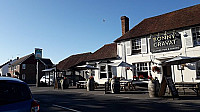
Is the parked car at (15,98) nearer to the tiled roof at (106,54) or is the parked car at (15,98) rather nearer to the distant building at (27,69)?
the tiled roof at (106,54)

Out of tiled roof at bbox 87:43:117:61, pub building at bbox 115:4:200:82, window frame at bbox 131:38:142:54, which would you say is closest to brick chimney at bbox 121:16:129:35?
pub building at bbox 115:4:200:82

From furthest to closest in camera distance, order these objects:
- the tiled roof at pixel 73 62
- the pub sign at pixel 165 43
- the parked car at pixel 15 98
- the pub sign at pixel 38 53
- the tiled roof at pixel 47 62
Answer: the tiled roof at pixel 47 62
the tiled roof at pixel 73 62
the pub sign at pixel 38 53
the pub sign at pixel 165 43
the parked car at pixel 15 98

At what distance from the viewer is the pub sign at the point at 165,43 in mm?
14872

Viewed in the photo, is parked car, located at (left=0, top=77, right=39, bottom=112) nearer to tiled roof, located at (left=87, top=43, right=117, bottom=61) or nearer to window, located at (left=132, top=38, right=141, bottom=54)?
window, located at (left=132, top=38, right=141, bottom=54)

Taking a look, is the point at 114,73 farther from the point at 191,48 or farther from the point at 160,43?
the point at 191,48

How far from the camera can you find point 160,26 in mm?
16859

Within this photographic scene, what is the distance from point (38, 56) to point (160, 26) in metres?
17.4

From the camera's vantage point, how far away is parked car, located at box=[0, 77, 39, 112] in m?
2.95

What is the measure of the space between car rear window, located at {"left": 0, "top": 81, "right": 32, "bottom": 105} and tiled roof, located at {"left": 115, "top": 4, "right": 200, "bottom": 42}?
48.3 ft

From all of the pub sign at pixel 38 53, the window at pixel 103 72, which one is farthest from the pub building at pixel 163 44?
the pub sign at pixel 38 53

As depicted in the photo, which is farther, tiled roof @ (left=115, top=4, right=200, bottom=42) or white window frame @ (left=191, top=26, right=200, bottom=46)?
tiled roof @ (left=115, top=4, right=200, bottom=42)

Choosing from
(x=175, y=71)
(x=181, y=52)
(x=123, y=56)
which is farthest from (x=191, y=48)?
(x=123, y=56)

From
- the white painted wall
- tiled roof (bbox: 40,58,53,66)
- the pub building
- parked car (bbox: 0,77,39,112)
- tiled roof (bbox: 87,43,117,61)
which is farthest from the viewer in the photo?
tiled roof (bbox: 40,58,53,66)

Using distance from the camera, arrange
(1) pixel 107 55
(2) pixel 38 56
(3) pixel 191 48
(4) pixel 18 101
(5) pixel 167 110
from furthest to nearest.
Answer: (2) pixel 38 56 → (1) pixel 107 55 → (3) pixel 191 48 → (5) pixel 167 110 → (4) pixel 18 101
